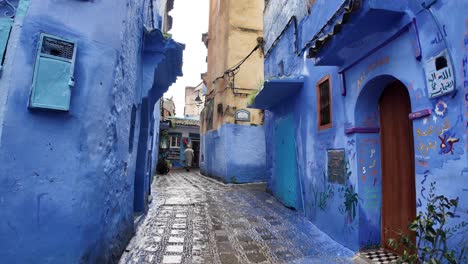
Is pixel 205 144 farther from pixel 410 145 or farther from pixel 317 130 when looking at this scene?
pixel 410 145

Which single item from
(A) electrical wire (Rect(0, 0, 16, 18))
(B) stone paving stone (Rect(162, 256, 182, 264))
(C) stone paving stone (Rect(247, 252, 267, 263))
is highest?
(A) electrical wire (Rect(0, 0, 16, 18))

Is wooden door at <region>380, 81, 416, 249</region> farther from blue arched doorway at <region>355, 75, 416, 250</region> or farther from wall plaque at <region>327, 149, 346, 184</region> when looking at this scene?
wall plaque at <region>327, 149, 346, 184</region>

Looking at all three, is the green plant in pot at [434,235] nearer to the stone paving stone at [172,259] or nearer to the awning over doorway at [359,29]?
the awning over doorway at [359,29]

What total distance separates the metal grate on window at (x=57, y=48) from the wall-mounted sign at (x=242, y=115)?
10180mm

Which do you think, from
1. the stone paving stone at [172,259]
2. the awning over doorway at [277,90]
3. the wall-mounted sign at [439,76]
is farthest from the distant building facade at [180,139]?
the wall-mounted sign at [439,76]

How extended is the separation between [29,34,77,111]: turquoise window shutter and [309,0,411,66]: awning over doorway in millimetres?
3083

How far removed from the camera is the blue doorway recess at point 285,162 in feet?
22.1

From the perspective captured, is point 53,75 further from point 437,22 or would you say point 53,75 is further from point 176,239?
point 437,22

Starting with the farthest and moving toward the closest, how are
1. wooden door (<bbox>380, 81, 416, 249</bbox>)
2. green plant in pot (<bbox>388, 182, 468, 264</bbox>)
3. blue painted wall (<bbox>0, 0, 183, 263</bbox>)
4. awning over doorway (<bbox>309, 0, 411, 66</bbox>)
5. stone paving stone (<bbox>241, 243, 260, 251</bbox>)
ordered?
stone paving stone (<bbox>241, 243, 260, 251</bbox>)
wooden door (<bbox>380, 81, 416, 249</bbox>)
awning over doorway (<bbox>309, 0, 411, 66</bbox>)
blue painted wall (<bbox>0, 0, 183, 263</bbox>)
green plant in pot (<bbox>388, 182, 468, 264</bbox>)

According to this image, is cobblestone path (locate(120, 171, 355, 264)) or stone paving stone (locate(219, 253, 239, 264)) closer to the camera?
stone paving stone (locate(219, 253, 239, 264))

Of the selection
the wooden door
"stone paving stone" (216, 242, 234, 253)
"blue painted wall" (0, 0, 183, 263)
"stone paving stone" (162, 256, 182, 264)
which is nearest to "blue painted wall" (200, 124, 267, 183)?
"stone paving stone" (216, 242, 234, 253)

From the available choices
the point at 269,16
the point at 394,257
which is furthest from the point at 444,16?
the point at 269,16

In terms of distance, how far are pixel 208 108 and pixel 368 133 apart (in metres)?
13.3

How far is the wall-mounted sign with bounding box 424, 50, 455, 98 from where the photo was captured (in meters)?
2.47
